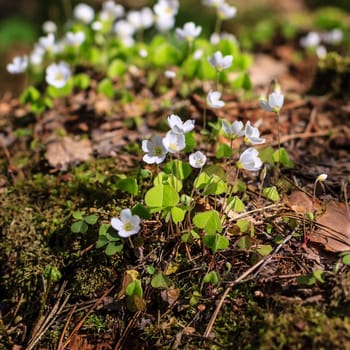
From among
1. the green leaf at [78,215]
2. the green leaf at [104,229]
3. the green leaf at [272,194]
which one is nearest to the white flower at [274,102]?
the green leaf at [272,194]

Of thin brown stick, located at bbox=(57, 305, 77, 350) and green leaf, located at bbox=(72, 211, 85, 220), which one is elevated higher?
green leaf, located at bbox=(72, 211, 85, 220)

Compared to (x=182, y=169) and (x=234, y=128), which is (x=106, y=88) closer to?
(x=182, y=169)

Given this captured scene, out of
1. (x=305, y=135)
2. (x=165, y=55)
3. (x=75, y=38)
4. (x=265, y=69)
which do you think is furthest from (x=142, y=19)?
(x=305, y=135)

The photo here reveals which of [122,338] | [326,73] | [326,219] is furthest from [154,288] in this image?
[326,73]

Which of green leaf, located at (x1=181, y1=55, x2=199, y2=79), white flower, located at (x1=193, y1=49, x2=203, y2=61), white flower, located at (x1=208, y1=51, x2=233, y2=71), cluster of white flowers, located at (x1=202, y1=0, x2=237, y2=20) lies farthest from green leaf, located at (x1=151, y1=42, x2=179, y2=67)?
white flower, located at (x1=208, y1=51, x2=233, y2=71)

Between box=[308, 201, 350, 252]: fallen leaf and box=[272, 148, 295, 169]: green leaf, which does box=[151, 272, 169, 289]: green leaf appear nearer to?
box=[308, 201, 350, 252]: fallen leaf

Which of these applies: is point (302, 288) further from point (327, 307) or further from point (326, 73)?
point (326, 73)
